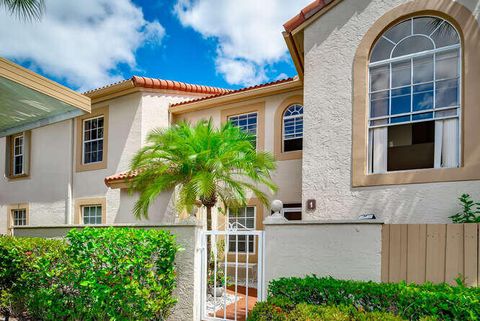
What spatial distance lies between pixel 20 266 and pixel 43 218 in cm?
1070

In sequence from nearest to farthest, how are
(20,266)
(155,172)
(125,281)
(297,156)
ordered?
1. (125,281)
2. (20,266)
3. (155,172)
4. (297,156)

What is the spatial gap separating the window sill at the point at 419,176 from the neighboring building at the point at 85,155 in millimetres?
8966

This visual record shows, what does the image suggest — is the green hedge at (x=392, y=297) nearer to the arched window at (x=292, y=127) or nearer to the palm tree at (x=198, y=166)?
the palm tree at (x=198, y=166)

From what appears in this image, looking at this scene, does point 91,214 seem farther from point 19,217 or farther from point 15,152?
point 15,152

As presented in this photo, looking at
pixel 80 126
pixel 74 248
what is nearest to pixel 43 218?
pixel 80 126

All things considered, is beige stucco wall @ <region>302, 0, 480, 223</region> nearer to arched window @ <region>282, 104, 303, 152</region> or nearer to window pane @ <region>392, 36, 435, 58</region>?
window pane @ <region>392, 36, 435, 58</region>

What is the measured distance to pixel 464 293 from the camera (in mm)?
4242

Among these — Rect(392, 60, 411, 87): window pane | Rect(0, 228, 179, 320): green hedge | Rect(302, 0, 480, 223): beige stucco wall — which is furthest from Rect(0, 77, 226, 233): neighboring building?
Rect(392, 60, 411, 87): window pane

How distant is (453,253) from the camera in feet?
16.6

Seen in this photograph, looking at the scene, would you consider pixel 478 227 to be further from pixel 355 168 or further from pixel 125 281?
pixel 125 281

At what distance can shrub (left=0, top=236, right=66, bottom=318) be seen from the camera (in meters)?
7.02

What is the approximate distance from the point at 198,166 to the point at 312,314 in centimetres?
579

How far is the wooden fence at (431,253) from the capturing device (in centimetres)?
496

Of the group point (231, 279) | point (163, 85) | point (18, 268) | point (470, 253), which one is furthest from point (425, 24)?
point (18, 268)
